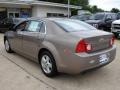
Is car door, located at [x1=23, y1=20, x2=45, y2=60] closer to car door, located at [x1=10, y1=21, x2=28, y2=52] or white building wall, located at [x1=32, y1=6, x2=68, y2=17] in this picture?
car door, located at [x1=10, y1=21, x2=28, y2=52]

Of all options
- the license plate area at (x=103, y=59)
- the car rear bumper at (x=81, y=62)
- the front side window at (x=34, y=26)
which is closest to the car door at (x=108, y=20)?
the front side window at (x=34, y=26)

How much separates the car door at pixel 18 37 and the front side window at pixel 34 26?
1.21 feet

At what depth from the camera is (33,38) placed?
5566 mm

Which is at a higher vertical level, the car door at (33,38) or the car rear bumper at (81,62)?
the car door at (33,38)

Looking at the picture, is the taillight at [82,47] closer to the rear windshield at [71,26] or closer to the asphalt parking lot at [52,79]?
the rear windshield at [71,26]

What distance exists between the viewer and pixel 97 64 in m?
4.67

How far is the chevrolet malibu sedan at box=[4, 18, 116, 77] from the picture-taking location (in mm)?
4379

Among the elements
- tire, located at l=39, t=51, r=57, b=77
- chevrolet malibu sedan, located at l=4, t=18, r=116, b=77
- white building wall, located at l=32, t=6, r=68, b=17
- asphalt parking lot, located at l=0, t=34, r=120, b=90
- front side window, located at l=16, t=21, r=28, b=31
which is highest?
white building wall, located at l=32, t=6, r=68, b=17

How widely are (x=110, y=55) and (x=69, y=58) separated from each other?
1.30m

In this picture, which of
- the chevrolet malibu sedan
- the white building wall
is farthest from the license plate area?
the white building wall

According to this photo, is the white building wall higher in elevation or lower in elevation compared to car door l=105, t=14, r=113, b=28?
higher

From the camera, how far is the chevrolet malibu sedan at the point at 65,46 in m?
4.38

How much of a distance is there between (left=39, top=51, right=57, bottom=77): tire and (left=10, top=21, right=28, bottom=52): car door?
133 cm

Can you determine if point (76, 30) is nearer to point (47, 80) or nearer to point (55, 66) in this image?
point (55, 66)
